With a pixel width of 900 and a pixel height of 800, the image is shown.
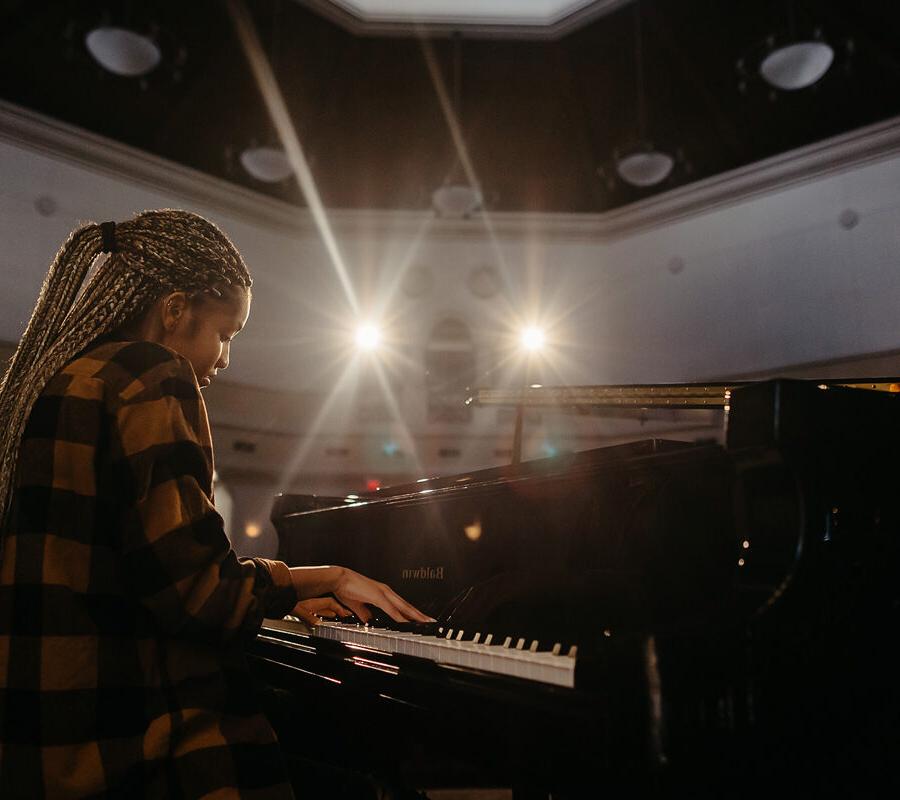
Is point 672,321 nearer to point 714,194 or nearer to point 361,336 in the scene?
point 714,194

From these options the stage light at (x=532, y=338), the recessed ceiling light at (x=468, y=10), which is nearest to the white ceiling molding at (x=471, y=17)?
the recessed ceiling light at (x=468, y=10)

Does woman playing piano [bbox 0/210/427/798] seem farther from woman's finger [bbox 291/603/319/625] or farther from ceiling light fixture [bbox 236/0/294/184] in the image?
ceiling light fixture [bbox 236/0/294/184]

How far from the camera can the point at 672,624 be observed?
1.04 metres

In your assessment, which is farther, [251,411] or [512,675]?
[251,411]

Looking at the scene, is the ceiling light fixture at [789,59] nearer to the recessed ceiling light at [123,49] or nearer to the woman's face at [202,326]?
the recessed ceiling light at [123,49]

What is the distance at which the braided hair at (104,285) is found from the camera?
1.22 m

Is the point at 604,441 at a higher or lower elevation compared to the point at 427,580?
higher

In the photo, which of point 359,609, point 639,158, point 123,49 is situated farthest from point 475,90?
point 359,609

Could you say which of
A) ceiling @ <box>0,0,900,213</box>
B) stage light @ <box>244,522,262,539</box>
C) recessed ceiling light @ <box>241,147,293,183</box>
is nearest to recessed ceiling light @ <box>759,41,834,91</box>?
ceiling @ <box>0,0,900,213</box>

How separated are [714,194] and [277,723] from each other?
7773 millimetres

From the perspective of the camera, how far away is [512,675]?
119 cm

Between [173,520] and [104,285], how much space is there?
0.46m

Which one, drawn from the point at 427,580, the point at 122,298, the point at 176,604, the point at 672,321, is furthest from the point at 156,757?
the point at 672,321

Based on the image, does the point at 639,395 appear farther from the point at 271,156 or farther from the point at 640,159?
the point at 271,156
